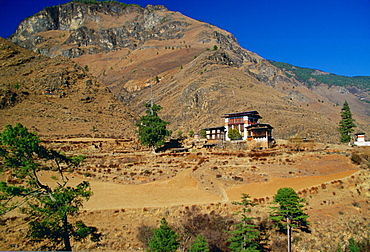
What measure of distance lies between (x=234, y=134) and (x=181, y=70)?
70.9m

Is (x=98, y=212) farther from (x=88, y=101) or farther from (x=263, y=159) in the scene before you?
(x=88, y=101)

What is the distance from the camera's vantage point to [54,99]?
6712 cm

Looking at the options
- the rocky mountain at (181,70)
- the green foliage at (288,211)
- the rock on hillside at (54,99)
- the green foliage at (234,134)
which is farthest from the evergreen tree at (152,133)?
the green foliage at (288,211)

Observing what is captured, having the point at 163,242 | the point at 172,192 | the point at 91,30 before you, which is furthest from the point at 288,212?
the point at 91,30

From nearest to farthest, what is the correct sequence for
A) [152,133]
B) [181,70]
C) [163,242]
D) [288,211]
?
1. [163,242]
2. [288,211]
3. [152,133]
4. [181,70]

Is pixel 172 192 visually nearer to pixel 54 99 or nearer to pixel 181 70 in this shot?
pixel 54 99

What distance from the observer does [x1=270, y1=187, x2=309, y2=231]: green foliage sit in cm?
1856

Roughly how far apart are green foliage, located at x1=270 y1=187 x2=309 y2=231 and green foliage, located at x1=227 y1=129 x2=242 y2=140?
95.3 ft

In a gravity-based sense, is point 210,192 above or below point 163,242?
above

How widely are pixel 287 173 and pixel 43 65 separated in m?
74.5

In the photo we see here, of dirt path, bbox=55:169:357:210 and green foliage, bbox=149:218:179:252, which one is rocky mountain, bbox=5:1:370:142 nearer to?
dirt path, bbox=55:169:357:210

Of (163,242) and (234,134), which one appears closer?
(163,242)

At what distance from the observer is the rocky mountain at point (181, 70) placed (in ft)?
251

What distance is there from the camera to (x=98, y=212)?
66.5 feet
